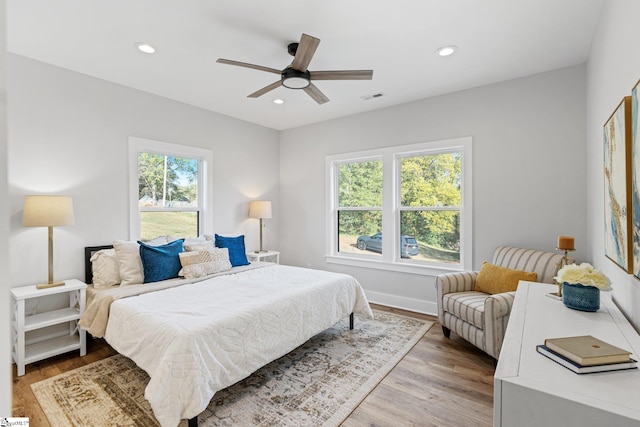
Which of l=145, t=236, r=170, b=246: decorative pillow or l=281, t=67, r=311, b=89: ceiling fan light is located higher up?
l=281, t=67, r=311, b=89: ceiling fan light

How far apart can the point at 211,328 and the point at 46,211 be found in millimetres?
1980

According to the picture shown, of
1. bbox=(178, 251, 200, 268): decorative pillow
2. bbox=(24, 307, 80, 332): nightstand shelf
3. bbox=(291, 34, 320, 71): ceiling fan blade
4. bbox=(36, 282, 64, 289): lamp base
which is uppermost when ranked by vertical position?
bbox=(291, 34, 320, 71): ceiling fan blade

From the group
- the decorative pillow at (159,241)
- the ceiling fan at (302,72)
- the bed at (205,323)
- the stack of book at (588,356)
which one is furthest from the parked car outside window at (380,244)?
the stack of book at (588,356)

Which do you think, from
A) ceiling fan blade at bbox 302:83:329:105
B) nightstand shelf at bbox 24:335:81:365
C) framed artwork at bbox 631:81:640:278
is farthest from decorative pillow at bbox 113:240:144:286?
framed artwork at bbox 631:81:640:278

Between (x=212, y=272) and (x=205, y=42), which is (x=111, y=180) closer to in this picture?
(x=212, y=272)

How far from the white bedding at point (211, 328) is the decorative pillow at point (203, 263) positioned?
0.24 metres

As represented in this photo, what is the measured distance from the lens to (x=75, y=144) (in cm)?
313

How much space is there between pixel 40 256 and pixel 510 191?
4.83 metres

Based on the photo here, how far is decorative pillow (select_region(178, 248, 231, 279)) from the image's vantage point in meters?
3.23

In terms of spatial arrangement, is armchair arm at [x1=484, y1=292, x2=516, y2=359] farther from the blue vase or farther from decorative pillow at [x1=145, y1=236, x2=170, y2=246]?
decorative pillow at [x1=145, y1=236, x2=170, y2=246]

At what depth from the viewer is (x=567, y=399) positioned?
911 millimetres

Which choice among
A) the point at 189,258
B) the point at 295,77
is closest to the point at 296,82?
the point at 295,77

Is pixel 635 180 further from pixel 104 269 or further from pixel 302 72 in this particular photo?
pixel 104 269

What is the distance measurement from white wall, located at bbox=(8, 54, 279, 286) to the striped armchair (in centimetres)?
360
